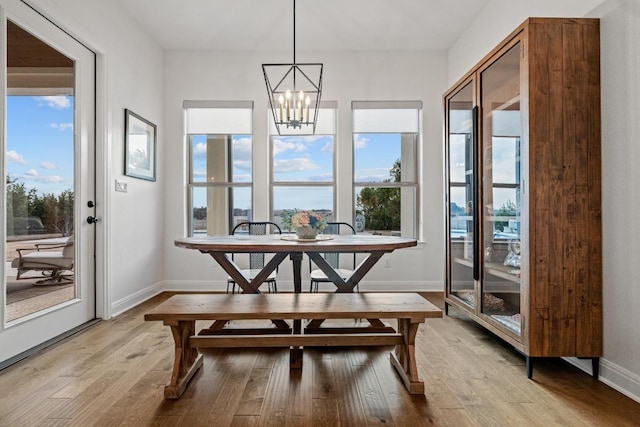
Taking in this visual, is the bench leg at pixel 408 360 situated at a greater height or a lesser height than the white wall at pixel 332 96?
lesser

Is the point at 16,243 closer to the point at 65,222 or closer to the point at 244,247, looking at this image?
the point at 65,222

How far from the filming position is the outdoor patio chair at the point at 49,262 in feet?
8.10

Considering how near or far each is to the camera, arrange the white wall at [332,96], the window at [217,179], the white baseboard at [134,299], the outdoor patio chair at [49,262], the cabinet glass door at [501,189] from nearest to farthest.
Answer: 1. the cabinet glass door at [501,189]
2. the outdoor patio chair at [49,262]
3. the white baseboard at [134,299]
4. the white wall at [332,96]
5. the window at [217,179]

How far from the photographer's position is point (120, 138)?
11.6ft

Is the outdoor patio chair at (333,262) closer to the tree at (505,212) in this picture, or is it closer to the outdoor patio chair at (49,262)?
the tree at (505,212)

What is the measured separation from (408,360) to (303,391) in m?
0.61

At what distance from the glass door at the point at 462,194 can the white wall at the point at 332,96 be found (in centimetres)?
112

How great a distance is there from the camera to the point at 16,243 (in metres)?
2.41

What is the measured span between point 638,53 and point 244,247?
7.93 feet

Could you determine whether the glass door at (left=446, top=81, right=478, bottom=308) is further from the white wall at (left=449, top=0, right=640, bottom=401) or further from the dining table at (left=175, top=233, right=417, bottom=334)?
the white wall at (left=449, top=0, right=640, bottom=401)

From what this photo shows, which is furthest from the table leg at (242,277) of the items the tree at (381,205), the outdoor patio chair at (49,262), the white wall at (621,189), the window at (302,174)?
the tree at (381,205)

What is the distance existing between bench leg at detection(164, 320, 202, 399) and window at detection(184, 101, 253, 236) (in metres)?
2.58

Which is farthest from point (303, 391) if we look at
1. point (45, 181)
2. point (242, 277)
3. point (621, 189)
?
point (45, 181)

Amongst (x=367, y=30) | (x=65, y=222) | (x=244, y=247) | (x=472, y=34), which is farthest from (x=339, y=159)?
(x=65, y=222)
